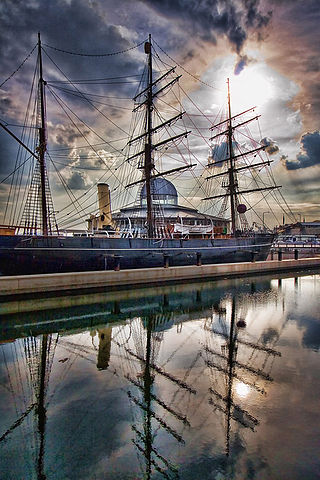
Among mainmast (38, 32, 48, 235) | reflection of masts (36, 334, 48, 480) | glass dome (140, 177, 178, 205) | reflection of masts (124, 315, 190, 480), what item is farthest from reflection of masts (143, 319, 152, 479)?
A: glass dome (140, 177, 178, 205)

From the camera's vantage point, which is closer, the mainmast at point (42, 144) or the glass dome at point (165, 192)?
the mainmast at point (42, 144)

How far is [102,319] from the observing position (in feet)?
36.9

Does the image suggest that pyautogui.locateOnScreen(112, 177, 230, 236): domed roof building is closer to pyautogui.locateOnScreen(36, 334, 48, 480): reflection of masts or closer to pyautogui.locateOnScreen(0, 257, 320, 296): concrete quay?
pyautogui.locateOnScreen(0, 257, 320, 296): concrete quay

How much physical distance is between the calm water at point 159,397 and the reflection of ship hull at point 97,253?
5804mm

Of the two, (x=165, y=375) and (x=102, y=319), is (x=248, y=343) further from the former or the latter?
(x=102, y=319)

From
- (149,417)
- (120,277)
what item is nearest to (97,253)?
(120,277)

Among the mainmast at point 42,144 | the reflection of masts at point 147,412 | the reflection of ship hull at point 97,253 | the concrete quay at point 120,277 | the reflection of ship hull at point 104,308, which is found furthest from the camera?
the mainmast at point 42,144

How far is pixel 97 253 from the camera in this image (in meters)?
18.8

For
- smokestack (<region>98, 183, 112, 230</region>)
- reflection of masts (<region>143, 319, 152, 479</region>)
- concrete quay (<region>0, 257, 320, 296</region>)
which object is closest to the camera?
reflection of masts (<region>143, 319, 152, 479</region>)

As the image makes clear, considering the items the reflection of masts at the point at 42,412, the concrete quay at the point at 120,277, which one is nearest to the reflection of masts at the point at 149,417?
the reflection of masts at the point at 42,412

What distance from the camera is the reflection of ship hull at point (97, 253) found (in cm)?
1648

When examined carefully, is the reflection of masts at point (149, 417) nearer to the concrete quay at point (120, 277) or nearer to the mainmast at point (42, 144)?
the concrete quay at point (120, 277)

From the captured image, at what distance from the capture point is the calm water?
3635 millimetres

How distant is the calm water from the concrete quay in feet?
8.22
